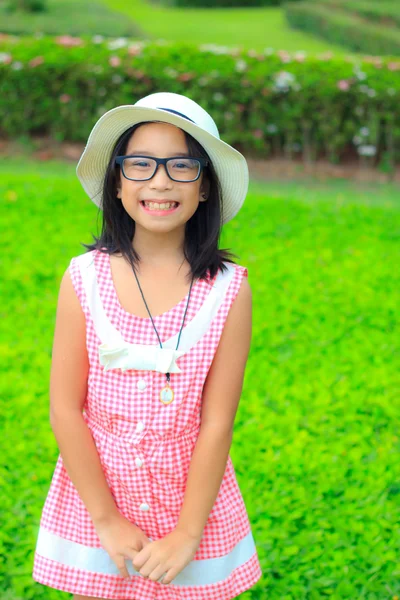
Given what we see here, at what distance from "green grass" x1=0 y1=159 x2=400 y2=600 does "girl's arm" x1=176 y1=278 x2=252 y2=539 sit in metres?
0.90

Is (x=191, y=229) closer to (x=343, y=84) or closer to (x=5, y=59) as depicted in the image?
(x=343, y=84)

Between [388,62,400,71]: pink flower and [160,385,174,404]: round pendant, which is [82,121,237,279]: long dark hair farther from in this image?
[388,62,400,71]: pink flower

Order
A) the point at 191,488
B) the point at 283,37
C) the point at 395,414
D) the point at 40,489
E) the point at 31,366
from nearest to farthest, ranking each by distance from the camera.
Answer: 1. the point at 191,488
2. the point at 40,489
3. the point at 395,414
4. the point at 31,366
5. the point at 283,37

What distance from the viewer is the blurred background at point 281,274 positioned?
282 centimetres

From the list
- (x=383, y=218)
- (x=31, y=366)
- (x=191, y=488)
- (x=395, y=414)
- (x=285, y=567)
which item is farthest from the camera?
(x=383, y=218)

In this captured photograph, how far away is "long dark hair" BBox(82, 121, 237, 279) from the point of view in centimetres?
184

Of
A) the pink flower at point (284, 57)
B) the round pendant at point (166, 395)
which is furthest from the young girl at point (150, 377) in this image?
the pink flower at point (284, 57)

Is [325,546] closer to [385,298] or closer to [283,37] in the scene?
[385,298]

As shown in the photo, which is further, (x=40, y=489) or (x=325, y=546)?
(x=40, y=489)

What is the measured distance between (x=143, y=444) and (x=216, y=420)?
16 centimetres

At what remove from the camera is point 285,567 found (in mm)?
2652

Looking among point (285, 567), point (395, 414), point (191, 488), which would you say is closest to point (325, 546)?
point (285, 567)

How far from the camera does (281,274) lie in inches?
194

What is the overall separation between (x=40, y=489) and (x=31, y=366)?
95cm
